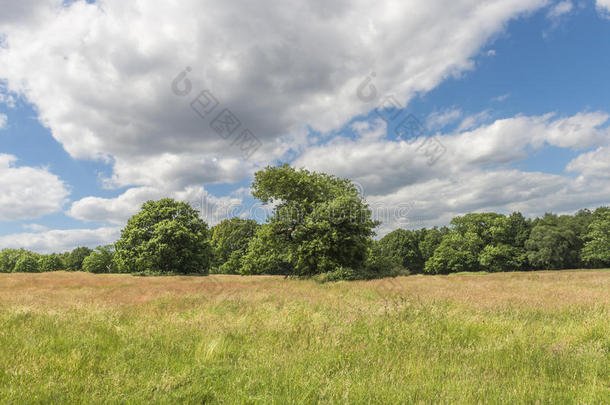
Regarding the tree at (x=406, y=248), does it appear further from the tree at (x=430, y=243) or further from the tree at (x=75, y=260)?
the tree at (x=75, y=260)

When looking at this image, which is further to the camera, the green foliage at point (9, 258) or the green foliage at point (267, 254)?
the green foliage at point (9, 258)

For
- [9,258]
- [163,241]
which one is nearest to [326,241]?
[163,241]

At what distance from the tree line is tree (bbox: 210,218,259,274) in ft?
0.74

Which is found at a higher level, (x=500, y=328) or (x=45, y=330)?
(x=45, y=330)

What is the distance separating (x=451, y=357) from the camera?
4.93 metres

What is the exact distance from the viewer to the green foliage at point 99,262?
77375 millimetres

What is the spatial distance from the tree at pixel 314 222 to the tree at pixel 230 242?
37.6 metres

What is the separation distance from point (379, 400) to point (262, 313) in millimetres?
5231

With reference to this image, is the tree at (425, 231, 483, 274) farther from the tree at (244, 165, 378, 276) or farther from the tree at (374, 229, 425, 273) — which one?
the tree at (244, 165, 378, 276)

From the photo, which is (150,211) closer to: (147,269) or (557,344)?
(147,269)

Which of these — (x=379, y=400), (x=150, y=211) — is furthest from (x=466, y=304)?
(x=150, y=211)

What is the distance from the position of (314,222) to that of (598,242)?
6483 cm

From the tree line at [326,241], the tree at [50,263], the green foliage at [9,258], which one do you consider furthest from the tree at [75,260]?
the green foliage at [9,258]

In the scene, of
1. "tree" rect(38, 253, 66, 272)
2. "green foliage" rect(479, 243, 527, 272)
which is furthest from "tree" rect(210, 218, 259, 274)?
"tree" rect(38, 253, 66, 272)
